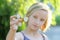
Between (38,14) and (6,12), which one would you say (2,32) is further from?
(38,14)

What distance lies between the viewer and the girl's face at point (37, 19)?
279cm

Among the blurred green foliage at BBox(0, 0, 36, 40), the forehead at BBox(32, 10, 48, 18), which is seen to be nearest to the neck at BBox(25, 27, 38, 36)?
the forehead at BBox(32, 10, 48, 18)

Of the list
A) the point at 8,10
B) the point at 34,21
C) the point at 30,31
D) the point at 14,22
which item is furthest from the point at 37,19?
the point at 8,10

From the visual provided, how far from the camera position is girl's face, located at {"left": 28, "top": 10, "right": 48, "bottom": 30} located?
2791mm

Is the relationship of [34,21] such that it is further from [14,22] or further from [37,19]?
[14,22]

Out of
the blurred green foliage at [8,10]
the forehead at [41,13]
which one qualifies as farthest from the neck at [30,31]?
the blurred green foliage at [8,10]

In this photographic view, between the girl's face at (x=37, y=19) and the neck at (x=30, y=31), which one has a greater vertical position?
the girl's face at (x=37, y=19)

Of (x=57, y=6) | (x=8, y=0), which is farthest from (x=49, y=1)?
(x=8, y=0)

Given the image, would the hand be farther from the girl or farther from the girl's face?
the girl's face

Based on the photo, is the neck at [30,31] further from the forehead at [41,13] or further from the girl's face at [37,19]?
the forehead at [41,13]

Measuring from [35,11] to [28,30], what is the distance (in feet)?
0.76

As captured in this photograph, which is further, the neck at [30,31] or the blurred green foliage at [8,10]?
the blurred green foliage at [8,10]

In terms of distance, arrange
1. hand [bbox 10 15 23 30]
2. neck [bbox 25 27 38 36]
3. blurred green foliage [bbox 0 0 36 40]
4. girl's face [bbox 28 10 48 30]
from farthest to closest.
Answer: blurred green foliage [bbox 0 0 36 40]
neck [bbox 25 27 38 36]
girl's face [bbox 28 10 48 30]
hand [bbox 10 15 23 30]

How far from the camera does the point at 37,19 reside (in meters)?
2.79
